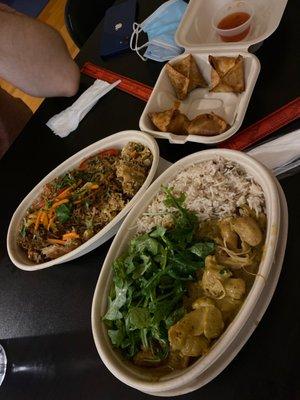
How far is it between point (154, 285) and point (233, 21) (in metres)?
1.21

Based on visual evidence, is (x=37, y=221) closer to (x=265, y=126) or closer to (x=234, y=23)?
(x=265, y=126)

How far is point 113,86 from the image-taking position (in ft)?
6.16

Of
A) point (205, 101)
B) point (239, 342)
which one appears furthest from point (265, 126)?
point (239, 342)

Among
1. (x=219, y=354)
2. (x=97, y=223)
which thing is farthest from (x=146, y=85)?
(x=219, y=354)

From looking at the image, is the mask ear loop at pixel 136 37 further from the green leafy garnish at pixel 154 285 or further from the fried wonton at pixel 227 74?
the green leafy garnish at pixel 154 285

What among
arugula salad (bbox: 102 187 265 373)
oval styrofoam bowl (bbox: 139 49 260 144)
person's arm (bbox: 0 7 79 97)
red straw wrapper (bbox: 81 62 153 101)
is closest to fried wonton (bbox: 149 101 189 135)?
oval styrofoam bowl (bbox: 139 49 260 144)

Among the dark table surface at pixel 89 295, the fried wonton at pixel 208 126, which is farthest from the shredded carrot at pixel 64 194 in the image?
the fried wonton at pixel 208 126

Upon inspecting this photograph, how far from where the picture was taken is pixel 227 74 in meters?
1.50

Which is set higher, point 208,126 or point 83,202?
point 208,126

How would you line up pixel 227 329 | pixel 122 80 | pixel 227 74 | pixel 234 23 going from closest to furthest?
pixel 227 329
pixel 227 74
pixel 234 23
pixel 122 80

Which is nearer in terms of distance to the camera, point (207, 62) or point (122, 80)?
point (207, 62)

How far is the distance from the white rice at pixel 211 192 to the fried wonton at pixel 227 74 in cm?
37

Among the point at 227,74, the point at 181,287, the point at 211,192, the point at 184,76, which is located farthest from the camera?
the point at 184,76

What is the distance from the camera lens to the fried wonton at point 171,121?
59.5 inches
